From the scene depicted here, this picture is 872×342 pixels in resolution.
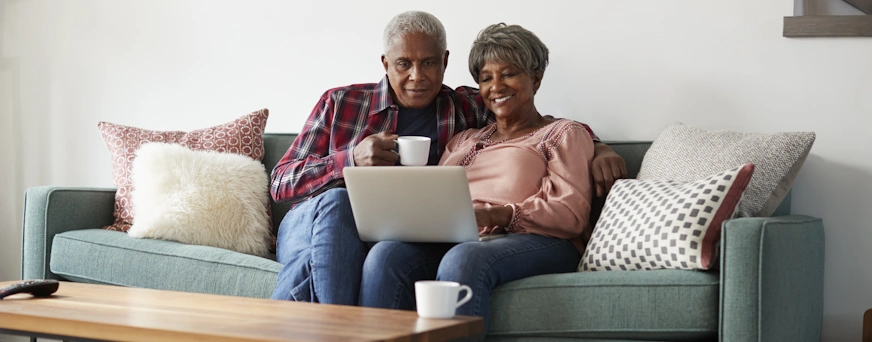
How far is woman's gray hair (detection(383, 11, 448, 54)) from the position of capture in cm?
258

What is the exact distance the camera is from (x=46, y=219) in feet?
9.33

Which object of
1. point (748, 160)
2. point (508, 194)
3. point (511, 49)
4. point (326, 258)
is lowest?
point (326, 258)

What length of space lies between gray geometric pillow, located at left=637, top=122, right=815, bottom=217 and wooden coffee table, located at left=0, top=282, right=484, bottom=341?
0.96 m

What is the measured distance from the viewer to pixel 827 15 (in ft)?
8.36

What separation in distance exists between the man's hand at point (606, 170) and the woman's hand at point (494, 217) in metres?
0.27

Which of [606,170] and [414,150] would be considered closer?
[414,150]

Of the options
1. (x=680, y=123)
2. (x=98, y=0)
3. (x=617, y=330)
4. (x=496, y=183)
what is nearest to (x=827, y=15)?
(x=680, y=123)

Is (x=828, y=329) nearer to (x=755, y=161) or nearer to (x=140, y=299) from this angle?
(x=755, y=161)

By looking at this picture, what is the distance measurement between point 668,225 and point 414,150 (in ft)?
2.02

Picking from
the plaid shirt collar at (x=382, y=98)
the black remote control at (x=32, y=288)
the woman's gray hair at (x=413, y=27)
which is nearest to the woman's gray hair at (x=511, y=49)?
the woman's gray hair at (x=413, y=27)

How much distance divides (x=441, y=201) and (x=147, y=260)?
106cm

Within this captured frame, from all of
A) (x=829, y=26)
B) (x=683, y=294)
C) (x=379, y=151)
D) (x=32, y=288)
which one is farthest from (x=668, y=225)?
(x=32, y=288)

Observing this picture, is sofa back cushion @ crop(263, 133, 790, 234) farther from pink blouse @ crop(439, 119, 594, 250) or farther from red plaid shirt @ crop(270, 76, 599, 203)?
red plaid shirt @ crop(270, 76, 599, 203)

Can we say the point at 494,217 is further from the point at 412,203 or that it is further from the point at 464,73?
the point at 464,73
